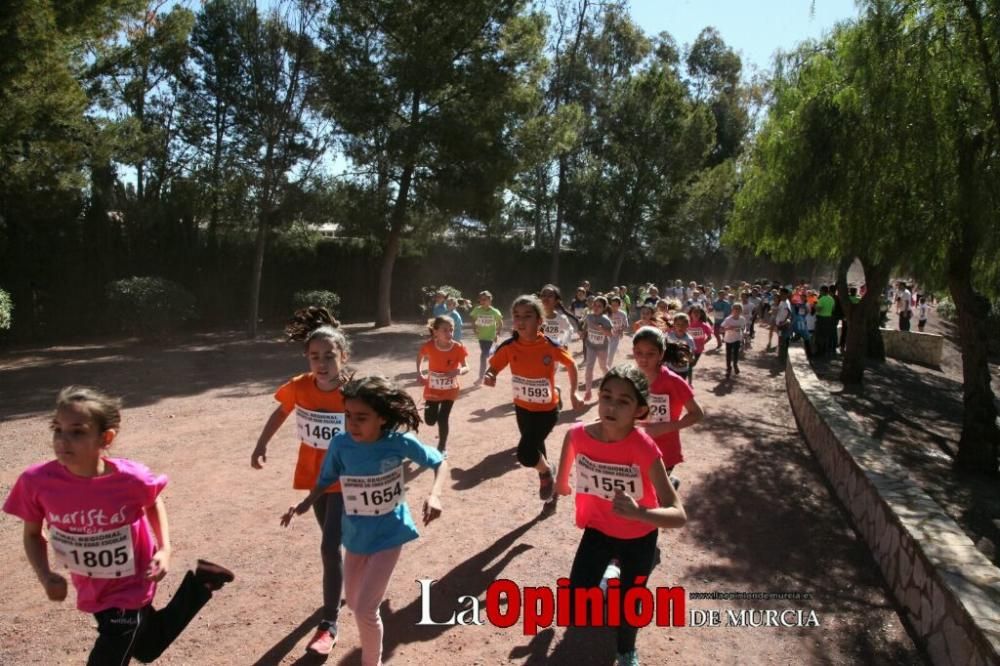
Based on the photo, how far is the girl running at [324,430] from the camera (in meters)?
3.92

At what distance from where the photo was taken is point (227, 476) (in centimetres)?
699

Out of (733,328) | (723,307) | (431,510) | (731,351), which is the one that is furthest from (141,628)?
(723,307)

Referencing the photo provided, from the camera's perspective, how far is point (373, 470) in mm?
→ 3477

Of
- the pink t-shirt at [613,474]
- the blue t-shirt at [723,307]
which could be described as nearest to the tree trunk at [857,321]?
the blue t-shirt at [723,307]

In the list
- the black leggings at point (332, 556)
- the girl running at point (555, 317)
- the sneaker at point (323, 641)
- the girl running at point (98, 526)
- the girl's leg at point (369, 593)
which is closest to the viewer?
the girl running at point (98, 526)

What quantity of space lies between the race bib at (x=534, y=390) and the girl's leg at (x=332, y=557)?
245 centimetres

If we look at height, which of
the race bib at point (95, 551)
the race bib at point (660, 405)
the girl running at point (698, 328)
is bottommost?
the race bib at point (95, 551)

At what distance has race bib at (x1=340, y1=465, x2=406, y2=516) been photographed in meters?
3.47

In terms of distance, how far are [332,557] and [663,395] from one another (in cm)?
266

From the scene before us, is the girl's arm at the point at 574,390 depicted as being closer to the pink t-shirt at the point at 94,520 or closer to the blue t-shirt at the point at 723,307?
the pink t-shirt at the point at 94,520

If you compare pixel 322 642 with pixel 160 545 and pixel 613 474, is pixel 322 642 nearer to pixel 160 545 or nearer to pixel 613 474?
pixel 160 545

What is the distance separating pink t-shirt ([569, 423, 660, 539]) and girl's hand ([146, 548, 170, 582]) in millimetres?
2061

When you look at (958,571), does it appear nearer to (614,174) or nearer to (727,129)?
(614,174)

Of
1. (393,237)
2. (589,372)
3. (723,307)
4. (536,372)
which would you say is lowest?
(589,372)
